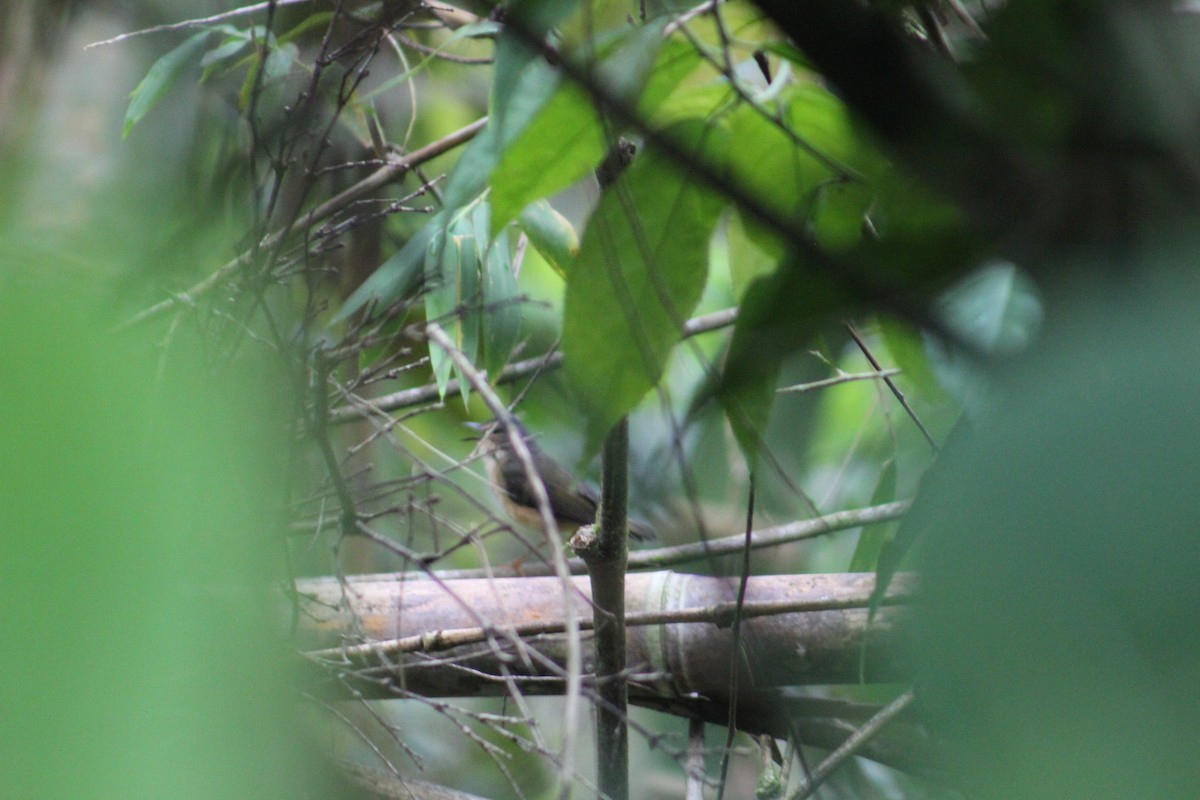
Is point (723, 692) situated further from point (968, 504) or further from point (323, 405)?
point (968, 504)

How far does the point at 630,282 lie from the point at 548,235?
33.5 inches

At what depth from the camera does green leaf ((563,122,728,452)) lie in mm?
511

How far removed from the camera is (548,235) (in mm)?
1353

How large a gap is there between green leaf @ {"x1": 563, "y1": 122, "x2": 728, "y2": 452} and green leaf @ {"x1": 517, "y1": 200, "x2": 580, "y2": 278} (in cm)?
81

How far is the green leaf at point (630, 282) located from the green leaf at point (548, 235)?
2.67 ft

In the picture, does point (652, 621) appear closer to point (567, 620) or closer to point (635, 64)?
point (567, 620)

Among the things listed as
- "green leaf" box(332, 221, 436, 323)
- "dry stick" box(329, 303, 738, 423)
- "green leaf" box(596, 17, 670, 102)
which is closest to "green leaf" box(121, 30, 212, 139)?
"green leaf" box(332, 221, 436, 323)

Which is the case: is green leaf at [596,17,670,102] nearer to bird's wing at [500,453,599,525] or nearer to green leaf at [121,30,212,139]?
green leaf at [121,30,212,139]

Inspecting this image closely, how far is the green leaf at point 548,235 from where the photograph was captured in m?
1.34

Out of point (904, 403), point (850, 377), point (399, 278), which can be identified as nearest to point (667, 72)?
point (904, 403)

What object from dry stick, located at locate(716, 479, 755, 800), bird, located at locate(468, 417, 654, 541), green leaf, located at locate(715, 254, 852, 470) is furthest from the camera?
bird, located at locate(468, 417, 654, 541)

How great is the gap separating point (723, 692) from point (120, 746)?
116 cm

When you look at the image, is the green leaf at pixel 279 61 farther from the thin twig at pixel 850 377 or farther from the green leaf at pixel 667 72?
the green leaf at pixel 667 72

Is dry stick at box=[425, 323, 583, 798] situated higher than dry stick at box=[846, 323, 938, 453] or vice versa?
dry stick at box=[846, 323, 938, 453]
